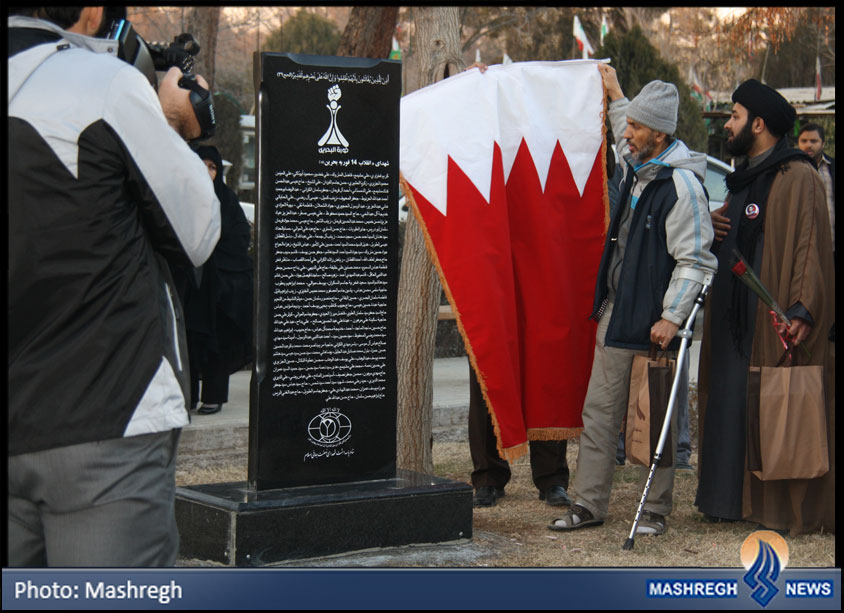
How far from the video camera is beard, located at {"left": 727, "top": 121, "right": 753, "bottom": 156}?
337 centimetres

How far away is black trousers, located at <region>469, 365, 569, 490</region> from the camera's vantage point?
629 cm

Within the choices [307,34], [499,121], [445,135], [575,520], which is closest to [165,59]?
[445,135]

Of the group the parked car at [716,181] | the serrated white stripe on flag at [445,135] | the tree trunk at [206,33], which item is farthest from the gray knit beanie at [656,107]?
the tree trunk at [206,33]

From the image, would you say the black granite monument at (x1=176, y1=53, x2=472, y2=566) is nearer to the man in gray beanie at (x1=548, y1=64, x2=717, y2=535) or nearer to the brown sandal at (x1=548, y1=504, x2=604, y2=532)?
the brown sandal at (x1=548, y1=504, x2=604, y2=532)

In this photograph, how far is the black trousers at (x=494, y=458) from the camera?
6.29m

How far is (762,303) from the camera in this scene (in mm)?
5809

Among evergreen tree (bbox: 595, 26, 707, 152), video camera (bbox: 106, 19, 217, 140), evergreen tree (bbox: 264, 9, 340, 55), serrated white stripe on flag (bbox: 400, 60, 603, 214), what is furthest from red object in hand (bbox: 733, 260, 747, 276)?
evergreen tree (bbox: 264, 9, 340, 55)

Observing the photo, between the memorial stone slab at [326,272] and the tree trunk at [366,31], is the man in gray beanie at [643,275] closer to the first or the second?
the memorial stone slab at [326,272]

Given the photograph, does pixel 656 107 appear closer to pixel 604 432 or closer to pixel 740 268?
pixel 740 268

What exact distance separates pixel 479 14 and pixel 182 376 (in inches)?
1339

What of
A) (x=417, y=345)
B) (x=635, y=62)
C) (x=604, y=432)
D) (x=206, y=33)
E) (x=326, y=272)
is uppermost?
(x=206, y=33)

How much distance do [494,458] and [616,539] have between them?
101 cm

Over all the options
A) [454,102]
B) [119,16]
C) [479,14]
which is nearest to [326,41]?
[479,14]

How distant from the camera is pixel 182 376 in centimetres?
287
